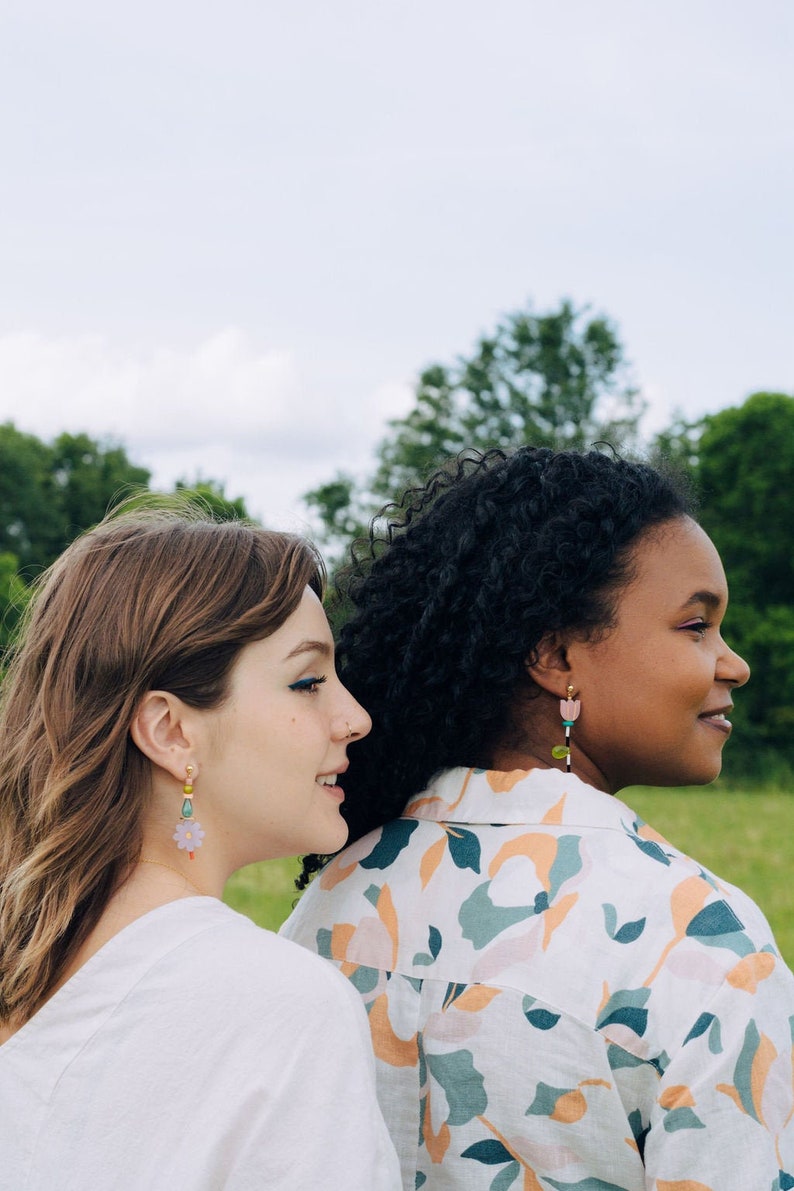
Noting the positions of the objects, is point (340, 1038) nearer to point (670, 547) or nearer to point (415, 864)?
point (415, 864)

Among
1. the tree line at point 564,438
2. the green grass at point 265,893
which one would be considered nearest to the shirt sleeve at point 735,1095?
the green grass at point 265,893

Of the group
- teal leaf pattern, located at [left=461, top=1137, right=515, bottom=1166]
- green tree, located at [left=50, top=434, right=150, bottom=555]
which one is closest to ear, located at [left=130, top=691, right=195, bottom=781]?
teal leaf pattern, located at [left=461, top=1137, right=515, bottom=1166]

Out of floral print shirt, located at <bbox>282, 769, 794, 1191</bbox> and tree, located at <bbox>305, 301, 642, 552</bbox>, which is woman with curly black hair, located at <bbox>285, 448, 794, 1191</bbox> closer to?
floral print shirt, located at <bbox>282, 769, 794, 1191</bbox>

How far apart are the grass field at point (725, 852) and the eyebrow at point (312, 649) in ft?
21.6

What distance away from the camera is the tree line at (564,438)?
31016mm

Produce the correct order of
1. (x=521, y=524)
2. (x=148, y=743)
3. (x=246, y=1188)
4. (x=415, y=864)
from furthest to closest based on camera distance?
(x=521, y=524)
(x=415, y=864)
(x=148, y=743)
(x=246, y=1188)

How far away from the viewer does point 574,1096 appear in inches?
61.4

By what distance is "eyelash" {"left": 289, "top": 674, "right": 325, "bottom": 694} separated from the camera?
180 centimetres

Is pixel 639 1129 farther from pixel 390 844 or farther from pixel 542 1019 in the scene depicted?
pixel 390 844

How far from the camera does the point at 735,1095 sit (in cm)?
147

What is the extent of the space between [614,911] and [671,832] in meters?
15.5

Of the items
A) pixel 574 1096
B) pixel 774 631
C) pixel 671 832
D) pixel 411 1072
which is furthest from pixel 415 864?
pixel 774 631

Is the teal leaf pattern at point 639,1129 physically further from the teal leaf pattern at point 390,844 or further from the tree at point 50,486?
the tree at point 50,486

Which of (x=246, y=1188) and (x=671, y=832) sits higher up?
(x=246, y=1188)
